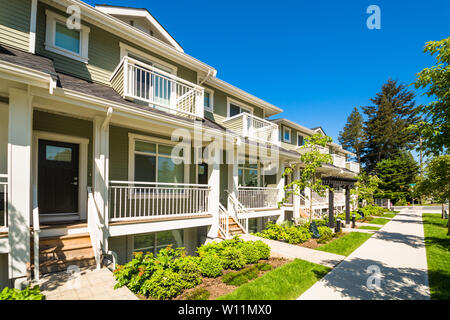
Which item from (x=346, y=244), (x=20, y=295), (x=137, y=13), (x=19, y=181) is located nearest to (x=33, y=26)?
(x=137, y=13)

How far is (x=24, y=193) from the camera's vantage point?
12.9 feet

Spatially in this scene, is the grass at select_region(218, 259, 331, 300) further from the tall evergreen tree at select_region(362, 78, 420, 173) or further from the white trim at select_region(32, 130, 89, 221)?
the tall evergreen tree at select_region(362, 78, 420, 173)

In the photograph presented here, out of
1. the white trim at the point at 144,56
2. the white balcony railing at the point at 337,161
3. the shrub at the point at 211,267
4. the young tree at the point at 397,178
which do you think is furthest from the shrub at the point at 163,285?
the young tree at the point at 397,178

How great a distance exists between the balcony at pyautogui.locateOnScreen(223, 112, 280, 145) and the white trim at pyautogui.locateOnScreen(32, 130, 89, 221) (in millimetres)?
6250

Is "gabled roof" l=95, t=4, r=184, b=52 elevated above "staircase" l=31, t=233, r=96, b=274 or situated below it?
above

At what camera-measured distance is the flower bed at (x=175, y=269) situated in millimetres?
3820

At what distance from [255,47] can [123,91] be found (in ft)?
31.4

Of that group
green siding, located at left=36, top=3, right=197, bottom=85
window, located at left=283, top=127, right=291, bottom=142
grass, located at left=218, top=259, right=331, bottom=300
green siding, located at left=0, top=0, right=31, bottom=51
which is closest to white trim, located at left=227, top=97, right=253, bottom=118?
window, located at left=283, top=127, right=291, bottom=142

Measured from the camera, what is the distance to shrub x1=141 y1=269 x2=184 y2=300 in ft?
12.2

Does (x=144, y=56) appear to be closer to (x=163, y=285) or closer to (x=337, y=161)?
(x=163, y=285)

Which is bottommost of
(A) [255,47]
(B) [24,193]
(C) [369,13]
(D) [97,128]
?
(B) [24,193]
